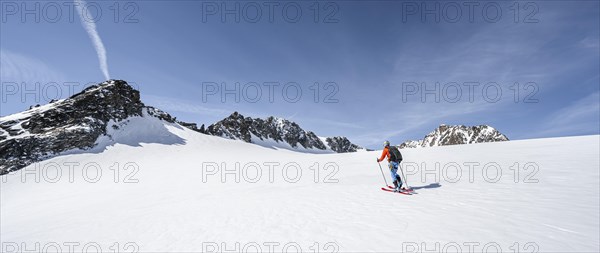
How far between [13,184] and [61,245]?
25.4m

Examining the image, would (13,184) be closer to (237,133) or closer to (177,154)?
(177,154)

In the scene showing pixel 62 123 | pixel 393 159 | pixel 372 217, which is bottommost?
pixel 372 217

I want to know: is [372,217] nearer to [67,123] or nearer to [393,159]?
[393,159]

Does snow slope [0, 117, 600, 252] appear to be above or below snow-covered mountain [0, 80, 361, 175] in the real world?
below

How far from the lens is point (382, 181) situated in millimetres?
13211

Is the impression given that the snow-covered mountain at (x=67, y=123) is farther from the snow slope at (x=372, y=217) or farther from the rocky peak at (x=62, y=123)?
the snow slope at (x=372, y=217)

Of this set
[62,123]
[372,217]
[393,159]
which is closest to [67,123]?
[62,123]

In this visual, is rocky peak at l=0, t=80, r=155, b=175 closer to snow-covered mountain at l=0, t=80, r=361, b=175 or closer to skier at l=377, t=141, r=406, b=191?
snow-covered mountain at l=0, t=80, r=361, b=175

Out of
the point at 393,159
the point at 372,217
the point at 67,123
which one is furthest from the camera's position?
the point at 67,123

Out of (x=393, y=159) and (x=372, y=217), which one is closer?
(x=372, y=217)

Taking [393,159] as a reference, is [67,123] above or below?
above

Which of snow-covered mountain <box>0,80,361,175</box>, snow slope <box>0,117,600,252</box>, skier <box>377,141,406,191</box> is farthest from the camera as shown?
snow-covered mountain <box>0,80,361,175</box>

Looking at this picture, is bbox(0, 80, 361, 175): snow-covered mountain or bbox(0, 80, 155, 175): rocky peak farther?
bbox(0, 80, 361, 175): snow-covered mountain

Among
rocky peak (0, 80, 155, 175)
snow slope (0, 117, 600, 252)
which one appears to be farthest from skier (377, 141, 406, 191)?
rocky peak (0, 80, 155, 175)
